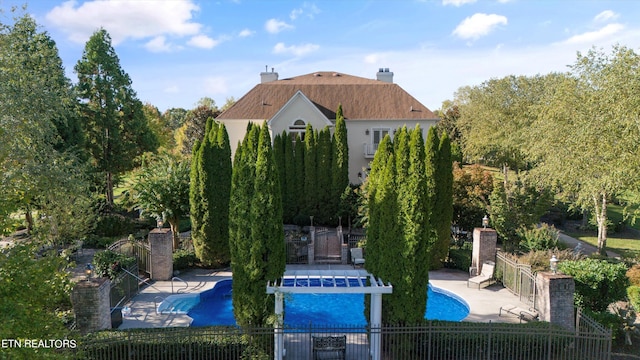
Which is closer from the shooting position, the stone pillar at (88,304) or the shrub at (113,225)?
the stone pillar at (88,304)

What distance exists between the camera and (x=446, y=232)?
813 inches

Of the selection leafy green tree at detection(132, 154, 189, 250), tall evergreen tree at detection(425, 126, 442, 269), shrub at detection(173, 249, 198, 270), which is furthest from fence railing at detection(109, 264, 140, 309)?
tall evergreen tree at detection(425, 126, 442, 269)

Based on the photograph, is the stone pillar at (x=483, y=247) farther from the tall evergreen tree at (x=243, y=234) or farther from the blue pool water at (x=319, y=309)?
the tall evergreen tree at (x=243, y=234)

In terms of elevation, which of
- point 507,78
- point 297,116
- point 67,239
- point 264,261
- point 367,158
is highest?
point 507,78

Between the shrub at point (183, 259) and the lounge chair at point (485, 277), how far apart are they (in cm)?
1359

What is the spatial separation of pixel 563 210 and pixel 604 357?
92.0 feet

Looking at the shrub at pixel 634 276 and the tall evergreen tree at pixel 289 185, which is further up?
the tall evergreen tree at pixel 289 185

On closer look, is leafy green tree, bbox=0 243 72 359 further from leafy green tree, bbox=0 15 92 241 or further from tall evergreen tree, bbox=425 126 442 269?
tall evergreen tree, bbox=425 126 442 269

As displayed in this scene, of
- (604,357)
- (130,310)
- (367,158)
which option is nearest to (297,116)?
(367,158)

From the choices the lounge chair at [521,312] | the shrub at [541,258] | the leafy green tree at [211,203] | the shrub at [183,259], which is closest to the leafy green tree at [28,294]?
the leafy green tree at [211,203]

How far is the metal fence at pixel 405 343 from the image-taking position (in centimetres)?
1105

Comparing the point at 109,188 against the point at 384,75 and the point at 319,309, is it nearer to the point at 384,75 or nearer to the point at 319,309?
the point at 319,309

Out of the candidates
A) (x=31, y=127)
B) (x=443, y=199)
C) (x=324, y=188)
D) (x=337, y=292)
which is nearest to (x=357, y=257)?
(x=443, y=199)

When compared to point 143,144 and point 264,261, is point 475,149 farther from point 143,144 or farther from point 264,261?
point 264,261
